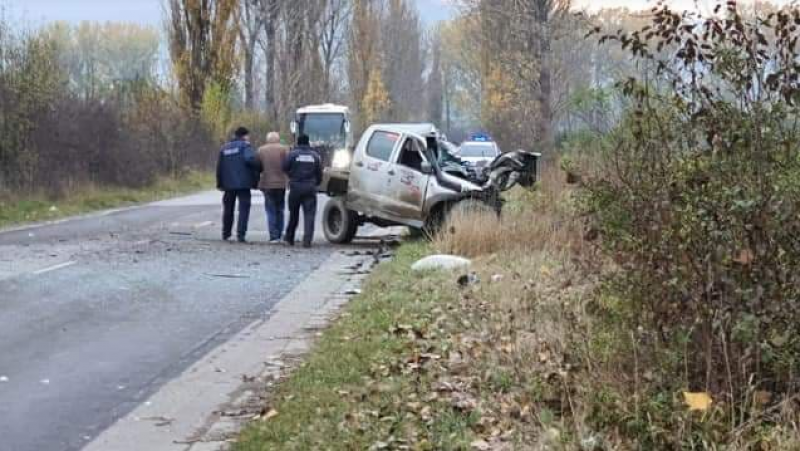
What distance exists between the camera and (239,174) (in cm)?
1950

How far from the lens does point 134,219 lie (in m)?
24.9

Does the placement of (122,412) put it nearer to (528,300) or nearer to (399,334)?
(399,334)

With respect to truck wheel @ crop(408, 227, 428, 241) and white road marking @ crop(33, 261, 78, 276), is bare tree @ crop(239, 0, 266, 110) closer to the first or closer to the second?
truck wheel @ crop(408, 227, 428, 241)

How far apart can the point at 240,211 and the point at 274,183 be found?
2.76 feet

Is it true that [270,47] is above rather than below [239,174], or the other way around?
above

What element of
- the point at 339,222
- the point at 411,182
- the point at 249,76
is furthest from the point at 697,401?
the point at 249,76

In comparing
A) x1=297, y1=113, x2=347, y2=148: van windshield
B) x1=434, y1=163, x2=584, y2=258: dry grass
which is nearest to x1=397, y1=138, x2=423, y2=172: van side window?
x1=434, y1=163, x2=584, y2=258: dry grass

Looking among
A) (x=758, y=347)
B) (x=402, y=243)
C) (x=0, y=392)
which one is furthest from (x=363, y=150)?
(x=758, y=347)

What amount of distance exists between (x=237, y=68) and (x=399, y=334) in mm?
38428

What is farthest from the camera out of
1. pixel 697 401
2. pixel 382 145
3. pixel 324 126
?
pixel 324 126

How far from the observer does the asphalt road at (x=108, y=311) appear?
761 cm

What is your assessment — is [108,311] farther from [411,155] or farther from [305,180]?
[411,155]

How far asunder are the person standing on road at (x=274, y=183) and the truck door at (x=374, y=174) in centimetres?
126

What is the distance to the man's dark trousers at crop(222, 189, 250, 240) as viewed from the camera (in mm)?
19375
